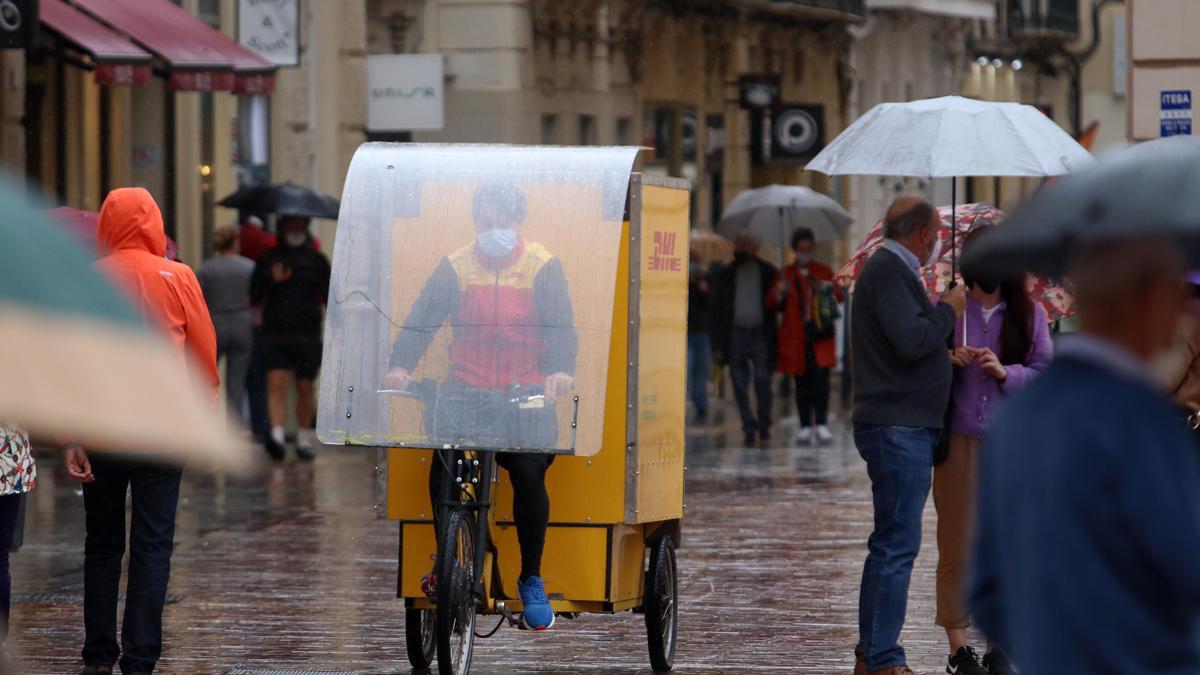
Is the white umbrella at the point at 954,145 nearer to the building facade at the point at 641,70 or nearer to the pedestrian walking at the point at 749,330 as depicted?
the pedestrian walking at the point at 749,330

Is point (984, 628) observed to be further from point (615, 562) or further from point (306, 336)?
point (306, 336)

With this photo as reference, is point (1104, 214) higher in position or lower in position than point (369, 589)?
higher

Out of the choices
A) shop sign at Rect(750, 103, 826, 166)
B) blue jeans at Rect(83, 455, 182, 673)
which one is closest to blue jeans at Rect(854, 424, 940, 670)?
blue jeans at Rect(83, 455, 182, 673)

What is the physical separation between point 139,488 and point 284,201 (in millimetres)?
13382

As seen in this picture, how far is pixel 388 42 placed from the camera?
99.3 feet

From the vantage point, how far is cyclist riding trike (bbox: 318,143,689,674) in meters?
8.52

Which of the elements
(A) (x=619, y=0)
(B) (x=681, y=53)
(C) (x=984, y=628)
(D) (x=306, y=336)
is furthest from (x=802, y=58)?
(C) (x=984, y=628)

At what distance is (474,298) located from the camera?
340 inches

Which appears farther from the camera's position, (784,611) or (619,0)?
(619,0)

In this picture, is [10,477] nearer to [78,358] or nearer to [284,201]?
[78,358]

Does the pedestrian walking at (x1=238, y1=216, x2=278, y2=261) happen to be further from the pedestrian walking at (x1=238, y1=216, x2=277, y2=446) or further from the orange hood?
the orange hood

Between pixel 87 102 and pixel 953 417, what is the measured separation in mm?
16200

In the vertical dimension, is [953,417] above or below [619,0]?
below

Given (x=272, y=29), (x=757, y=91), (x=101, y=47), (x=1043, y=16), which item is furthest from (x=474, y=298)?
(x=1043, y=16)
